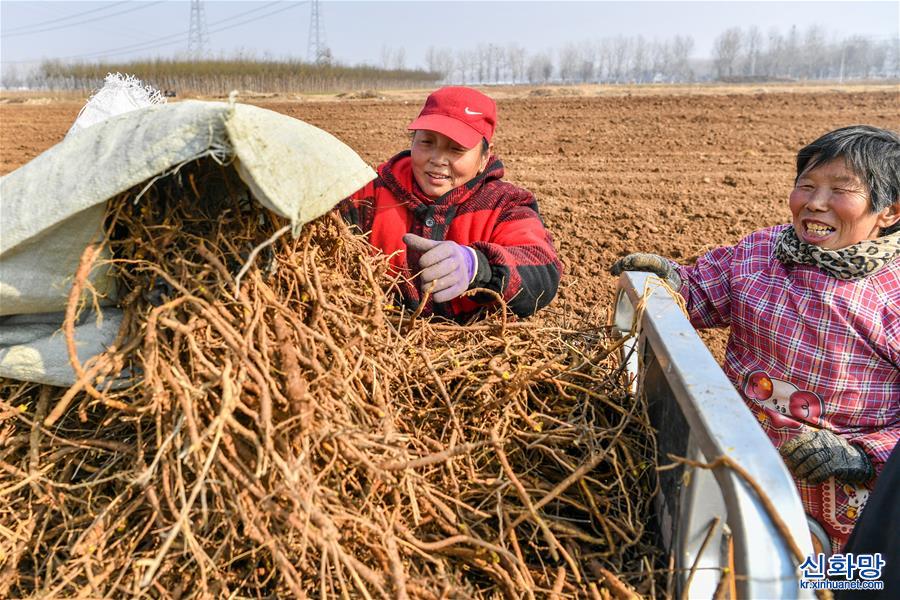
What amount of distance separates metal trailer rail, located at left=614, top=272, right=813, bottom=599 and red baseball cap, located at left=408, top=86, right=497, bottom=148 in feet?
2.50

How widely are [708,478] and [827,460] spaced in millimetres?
688

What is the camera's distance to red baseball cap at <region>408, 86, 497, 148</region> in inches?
73.9

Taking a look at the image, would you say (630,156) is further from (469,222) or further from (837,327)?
(837,327)

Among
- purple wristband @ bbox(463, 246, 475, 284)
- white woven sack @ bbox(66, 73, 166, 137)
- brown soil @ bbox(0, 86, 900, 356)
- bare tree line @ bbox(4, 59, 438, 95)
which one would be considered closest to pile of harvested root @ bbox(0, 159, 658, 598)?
purple wristband @ bbox(463, 246, 475, 284)

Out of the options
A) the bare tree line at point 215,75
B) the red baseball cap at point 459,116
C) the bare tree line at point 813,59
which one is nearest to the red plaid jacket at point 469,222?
the red baseball cap at point 459,116

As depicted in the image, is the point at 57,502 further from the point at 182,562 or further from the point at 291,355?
the point at 291,355

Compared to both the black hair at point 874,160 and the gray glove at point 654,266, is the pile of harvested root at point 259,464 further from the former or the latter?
the black hair at point 874,160

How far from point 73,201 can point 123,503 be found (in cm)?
55

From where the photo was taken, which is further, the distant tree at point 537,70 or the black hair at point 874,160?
the distant tree at point 537,70

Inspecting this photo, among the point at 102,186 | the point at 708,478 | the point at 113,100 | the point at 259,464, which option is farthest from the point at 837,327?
the point at 113,100

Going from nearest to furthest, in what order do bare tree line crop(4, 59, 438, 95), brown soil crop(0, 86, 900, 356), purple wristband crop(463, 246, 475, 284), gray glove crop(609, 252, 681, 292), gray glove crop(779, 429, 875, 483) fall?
gray glove crop(779, 429, 875, 483)
purple wristband crop(463, 246, 475, 284)
gray glove crop(609, 252, 681, 292)
brown soil crop(0, 86, 900, 356)
bare tree line crop(4, 59, 438, 95)

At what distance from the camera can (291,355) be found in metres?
1.04

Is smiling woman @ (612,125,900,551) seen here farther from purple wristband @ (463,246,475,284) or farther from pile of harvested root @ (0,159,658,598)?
purple wristband @ (463,246,475,284)

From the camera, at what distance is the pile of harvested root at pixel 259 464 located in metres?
1.00
